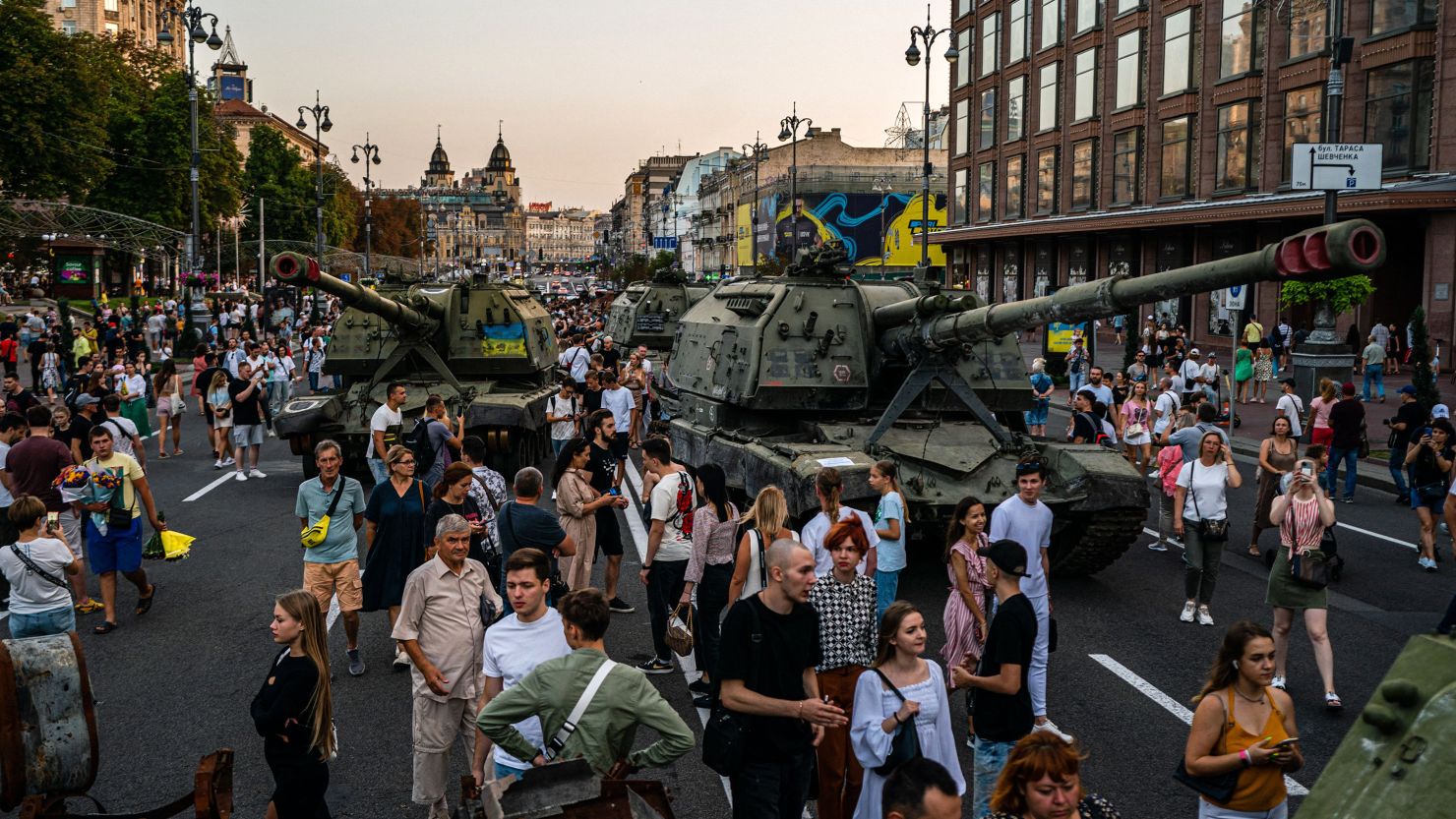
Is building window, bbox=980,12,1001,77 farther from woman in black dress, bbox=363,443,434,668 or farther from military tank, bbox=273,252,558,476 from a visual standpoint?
woman in black dress, bbox=363,443,434,668

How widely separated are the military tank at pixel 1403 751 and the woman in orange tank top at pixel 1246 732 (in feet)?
5.66

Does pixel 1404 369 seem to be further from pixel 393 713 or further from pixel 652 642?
pixel 393 713

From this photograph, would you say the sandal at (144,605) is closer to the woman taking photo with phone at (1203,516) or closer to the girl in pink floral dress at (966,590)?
the girl in pink floral dress at (966,590)

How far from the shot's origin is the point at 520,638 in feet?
18.0

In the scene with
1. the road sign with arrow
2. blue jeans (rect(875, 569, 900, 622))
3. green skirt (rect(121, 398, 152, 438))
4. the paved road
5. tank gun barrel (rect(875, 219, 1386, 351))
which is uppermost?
Answer: the road sign with arrow

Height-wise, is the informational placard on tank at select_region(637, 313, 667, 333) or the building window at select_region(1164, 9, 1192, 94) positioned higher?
the building window at select_region(1164, 9, 1192, 94)

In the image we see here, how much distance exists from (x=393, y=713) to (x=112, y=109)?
183ft

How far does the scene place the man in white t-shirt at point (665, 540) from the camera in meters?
8.66

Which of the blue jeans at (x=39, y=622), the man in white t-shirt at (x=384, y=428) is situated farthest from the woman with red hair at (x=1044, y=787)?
the man in white t-shirt at (x=384, y=428)

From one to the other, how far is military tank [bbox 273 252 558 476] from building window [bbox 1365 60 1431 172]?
21958mm

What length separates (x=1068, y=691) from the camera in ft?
28.3

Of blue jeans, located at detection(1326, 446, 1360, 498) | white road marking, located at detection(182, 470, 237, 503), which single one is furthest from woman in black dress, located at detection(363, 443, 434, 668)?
blue jeans, located at detection(1326, 446, 1360, 498)

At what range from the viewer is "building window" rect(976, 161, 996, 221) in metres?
51.9

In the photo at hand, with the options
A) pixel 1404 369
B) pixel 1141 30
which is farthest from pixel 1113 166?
pixel 1404 369
